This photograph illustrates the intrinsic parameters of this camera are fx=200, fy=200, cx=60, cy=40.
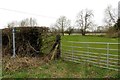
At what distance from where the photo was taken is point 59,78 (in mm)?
6762

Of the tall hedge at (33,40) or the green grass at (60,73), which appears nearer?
the green grass at (60,73)

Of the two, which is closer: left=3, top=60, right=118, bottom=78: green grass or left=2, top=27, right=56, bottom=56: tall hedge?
left=3, top=60, right=118, bottom=78: green grass

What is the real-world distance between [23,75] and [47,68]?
1.39 meters

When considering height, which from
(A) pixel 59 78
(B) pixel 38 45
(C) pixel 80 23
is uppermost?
(C) pixel 80 23

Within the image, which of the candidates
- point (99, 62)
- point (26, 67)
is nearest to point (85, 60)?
point (99, 62)

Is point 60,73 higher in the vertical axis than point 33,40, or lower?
lower

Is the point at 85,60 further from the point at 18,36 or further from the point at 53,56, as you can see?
the point at 18,36

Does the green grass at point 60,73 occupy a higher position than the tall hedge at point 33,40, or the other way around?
the tall hedge at point 33,40

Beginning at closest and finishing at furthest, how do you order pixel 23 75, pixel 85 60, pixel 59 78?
pixel 59 78, pixel 23 75, pixel 85 60

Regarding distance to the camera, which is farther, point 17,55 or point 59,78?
point 17,55

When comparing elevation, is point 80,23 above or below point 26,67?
above

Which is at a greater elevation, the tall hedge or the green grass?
the tall hedge

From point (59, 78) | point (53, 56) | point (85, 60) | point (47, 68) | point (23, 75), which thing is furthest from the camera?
point (53, 56)

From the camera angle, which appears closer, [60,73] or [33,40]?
[60,73]
